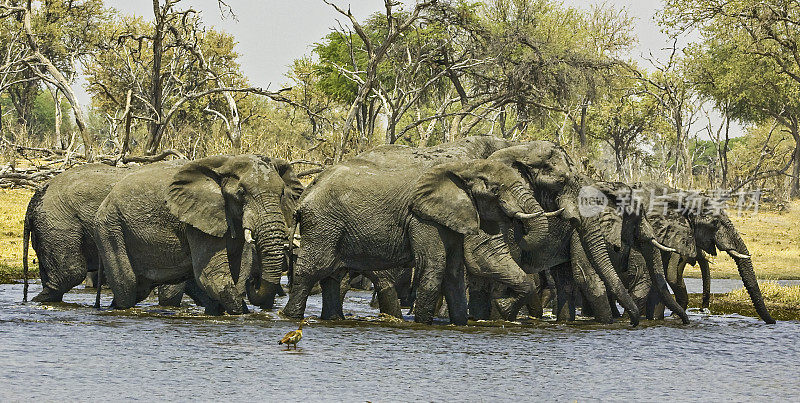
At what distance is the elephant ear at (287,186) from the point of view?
15312 mm

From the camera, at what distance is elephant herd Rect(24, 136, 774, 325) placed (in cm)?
1454

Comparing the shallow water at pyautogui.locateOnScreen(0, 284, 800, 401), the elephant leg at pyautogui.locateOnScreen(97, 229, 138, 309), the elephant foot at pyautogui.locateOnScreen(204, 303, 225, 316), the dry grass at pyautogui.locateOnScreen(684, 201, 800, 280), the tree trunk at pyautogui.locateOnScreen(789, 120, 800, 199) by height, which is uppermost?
the tree trunk at pyautogui.locateOnScreen(789, 120, 800, 199)

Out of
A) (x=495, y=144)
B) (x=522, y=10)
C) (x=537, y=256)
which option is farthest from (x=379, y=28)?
(x=537, y=256)

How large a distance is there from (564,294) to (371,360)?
5.99 m

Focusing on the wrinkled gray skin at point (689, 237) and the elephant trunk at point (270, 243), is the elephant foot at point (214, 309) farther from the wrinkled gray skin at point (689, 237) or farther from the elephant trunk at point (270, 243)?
the wrinkled gray skin at point (689, 237)

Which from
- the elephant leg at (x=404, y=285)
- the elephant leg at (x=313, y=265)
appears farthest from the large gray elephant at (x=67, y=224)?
the elephant leg at (x=404, y=285)

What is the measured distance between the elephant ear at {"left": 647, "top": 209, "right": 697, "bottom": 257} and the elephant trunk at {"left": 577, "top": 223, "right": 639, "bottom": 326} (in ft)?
6.86

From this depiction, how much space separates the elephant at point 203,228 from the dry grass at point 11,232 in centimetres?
741

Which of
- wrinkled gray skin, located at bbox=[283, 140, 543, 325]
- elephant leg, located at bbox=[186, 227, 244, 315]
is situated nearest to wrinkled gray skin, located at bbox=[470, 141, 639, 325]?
wrinkled gray skin, located at bbox=[283, 140, 543, 325]

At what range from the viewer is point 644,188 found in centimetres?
1822

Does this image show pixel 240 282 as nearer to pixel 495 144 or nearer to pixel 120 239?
pixel 120 239

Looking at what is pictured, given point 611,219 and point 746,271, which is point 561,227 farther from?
point 746,271

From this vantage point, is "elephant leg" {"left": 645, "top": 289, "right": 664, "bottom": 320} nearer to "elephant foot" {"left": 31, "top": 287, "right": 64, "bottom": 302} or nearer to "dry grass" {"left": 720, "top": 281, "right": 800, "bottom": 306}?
"dry grass" {"left": 720, "top": 281, "right": 800, "bottom": 306}

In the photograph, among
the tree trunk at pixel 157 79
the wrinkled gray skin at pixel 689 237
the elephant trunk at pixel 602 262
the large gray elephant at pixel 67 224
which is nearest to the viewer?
the elephant trunk at pixel 602 262
